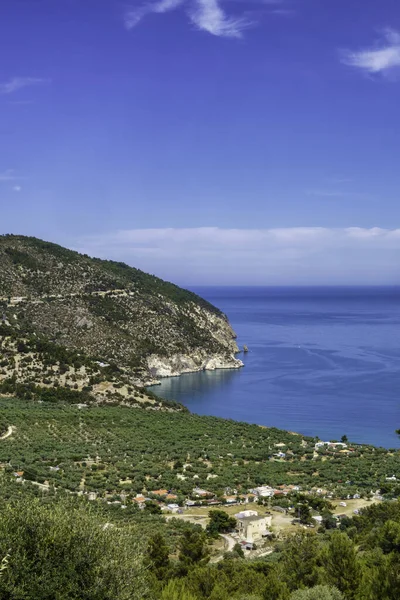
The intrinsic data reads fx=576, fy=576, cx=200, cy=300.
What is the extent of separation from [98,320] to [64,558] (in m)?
77.5

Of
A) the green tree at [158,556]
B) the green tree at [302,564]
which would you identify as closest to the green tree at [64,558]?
the green tree at [158,556]

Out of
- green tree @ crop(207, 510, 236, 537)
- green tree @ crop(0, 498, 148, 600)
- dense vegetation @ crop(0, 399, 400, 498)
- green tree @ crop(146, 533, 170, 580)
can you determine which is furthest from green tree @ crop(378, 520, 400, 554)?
dense vegetation @ crop(0, 399, 400, 498)

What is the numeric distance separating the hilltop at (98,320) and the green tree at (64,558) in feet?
166

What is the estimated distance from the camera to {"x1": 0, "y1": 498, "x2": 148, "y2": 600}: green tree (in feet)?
35.3

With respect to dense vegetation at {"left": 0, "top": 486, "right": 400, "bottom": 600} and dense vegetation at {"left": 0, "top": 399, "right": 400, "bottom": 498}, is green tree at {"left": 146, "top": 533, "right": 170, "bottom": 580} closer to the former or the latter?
dense vegetation at {"left": 0, "top": 486, "right": 400, "bottom": 600}

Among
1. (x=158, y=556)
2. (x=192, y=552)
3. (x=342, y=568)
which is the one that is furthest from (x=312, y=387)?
(x=342, y=568)

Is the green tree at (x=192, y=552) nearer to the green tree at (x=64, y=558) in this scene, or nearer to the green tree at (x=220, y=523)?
the green tree at (x=220, y=523)

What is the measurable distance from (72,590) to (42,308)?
77.5 meters

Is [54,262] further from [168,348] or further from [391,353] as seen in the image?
[391,353]

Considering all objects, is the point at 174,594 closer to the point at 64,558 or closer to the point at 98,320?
the point at 64,558

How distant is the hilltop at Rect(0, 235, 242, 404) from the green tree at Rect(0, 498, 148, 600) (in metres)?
50.7

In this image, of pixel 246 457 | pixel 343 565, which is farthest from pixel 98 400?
pixel 343 565

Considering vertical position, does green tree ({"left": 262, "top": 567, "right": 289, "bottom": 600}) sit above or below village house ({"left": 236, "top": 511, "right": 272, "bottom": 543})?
above

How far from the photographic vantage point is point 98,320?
288ft
